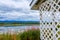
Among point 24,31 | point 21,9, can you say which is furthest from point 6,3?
point 24,31

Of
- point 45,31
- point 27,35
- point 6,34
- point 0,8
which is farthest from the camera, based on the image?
point 0,8

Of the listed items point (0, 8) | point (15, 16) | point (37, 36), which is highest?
point (0, 8)

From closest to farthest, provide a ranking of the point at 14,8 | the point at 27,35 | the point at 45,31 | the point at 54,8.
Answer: the point at 54,8, the point at 45,31, the point at 27,35, the point at 14,8

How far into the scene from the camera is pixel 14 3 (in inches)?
396

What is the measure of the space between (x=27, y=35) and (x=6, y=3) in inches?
134

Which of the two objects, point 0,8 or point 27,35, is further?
point 0,8

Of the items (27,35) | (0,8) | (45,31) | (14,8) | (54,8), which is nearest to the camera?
(54,8)

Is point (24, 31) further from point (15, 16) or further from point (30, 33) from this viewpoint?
point (15, 16)

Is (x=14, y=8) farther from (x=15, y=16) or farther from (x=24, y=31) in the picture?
(x=24, y=31)

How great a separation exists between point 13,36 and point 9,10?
376 cm

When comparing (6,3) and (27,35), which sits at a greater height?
(6,3)

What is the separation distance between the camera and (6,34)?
6531 mm

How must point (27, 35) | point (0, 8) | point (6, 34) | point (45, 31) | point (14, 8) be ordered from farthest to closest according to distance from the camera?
point (14, 8) → point (0, 8) → point (27, 35) → point (6, 34) → point (45, 31)

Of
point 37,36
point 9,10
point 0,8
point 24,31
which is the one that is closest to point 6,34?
point 24,31
